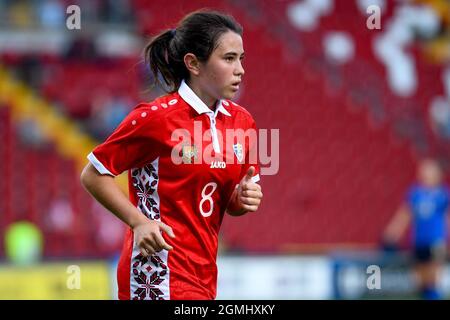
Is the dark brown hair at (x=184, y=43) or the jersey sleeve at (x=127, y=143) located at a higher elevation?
the dark brown hair at (x=184, y=43)

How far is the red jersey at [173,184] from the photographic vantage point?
3793mm

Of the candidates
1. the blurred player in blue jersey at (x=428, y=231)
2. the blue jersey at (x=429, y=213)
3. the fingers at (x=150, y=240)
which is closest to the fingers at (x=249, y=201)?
the fingers at (x=150, y=240)

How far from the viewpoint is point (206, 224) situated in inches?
152

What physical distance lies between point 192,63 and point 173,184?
1.75 feet

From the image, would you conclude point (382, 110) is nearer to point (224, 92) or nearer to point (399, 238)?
point (399, 238)

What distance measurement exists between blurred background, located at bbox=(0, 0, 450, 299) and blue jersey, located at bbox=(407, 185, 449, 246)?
0.85 meters

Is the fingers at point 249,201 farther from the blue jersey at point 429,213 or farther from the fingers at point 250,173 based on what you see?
the blue jersey at point 429,213

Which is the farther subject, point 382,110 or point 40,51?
point 382,110

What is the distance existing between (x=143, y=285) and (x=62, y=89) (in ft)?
31.7

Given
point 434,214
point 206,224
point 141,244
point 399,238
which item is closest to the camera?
point 141,244

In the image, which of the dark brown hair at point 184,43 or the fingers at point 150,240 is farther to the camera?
the dark brown hair at point 184,43

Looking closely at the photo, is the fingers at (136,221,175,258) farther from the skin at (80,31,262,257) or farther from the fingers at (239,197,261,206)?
the fingers at (239,197,261,206)
